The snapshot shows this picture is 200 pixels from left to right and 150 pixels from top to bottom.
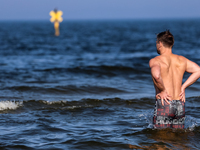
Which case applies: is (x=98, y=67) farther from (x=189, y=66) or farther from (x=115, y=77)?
(x=189, y=66)

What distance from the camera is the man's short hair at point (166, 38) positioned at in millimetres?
4609

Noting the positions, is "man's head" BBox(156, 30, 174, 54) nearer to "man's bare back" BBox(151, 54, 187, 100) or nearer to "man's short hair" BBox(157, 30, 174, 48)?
"man's short hair" BBox(157, 30, 174, 48)

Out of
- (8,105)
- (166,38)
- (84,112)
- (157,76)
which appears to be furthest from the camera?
(8,105)

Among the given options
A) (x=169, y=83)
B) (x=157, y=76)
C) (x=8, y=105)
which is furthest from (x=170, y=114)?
(x=8, y=105)

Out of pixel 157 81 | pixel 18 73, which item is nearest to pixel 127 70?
pixel 18 73

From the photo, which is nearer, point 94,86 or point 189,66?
point 189,66

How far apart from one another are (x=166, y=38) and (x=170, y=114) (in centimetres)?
129

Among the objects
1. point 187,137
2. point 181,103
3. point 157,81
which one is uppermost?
point 157,81

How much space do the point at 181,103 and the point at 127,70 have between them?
33.2ft

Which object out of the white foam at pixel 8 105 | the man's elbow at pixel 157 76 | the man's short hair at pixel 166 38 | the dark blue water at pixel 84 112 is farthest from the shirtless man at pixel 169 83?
the white foam at pixel 8 105

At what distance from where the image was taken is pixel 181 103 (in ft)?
15.7

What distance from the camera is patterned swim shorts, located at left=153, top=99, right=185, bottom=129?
15.6ft

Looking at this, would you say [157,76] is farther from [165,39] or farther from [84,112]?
[84,112]

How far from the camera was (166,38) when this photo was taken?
463cm
